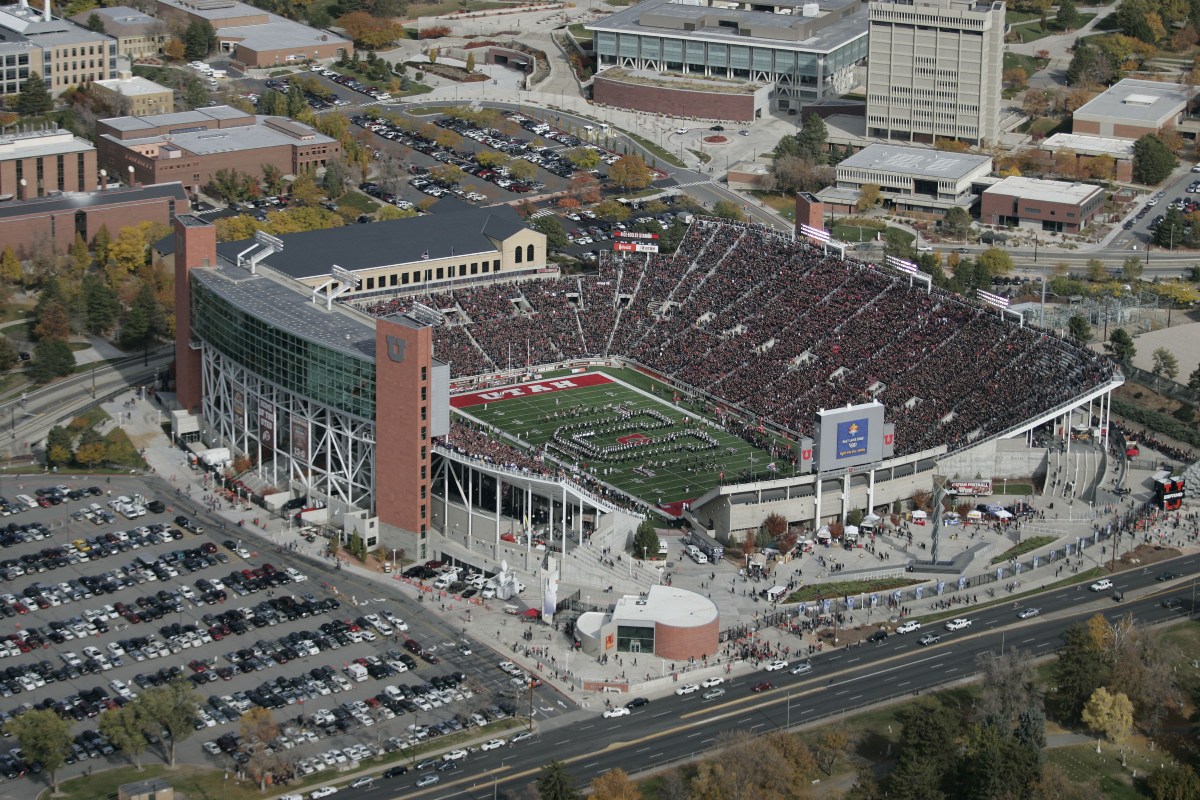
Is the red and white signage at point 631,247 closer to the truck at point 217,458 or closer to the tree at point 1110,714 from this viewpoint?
the truck at point 217,458

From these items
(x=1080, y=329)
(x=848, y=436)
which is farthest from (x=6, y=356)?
(x=1080, y=329)

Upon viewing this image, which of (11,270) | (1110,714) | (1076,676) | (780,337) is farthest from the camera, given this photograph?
(11,270)

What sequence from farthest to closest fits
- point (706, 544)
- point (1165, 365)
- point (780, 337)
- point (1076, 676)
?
point (780, 337) → point (1165, 365) → point (706, 544) → point (1076, 676)

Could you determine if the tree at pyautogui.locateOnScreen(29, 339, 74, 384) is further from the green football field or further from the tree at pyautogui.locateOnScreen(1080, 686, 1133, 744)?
the tree at pyautogui.locateOnScreen(1080, 686, 1133, 744)

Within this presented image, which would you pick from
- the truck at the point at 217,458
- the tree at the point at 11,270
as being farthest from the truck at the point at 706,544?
the tree at the point at 11,270

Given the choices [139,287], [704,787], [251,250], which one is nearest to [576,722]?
[704,787]

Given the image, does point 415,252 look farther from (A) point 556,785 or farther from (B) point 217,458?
(A) point 556,785

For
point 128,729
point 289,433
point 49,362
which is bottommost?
point 128,729
